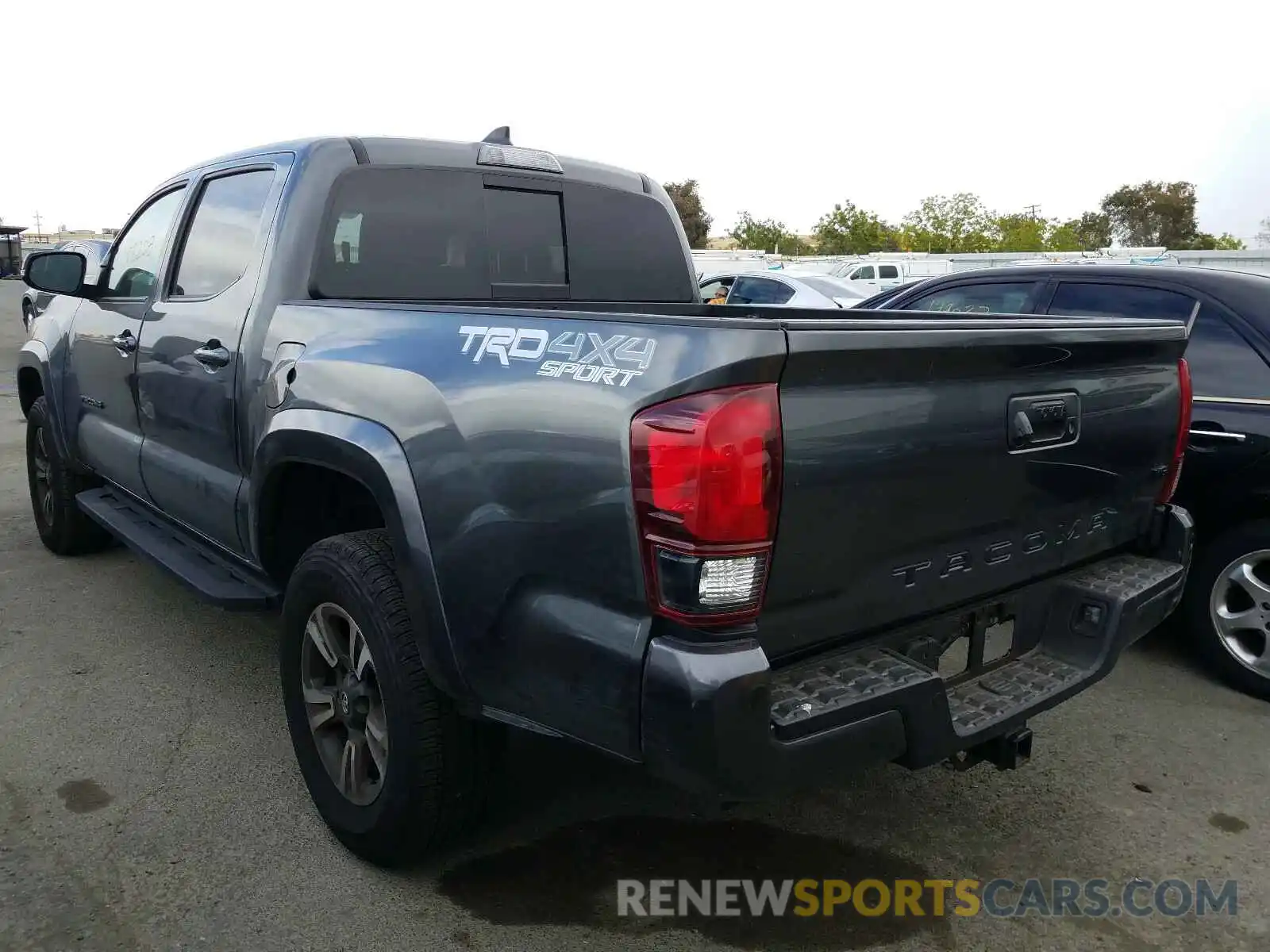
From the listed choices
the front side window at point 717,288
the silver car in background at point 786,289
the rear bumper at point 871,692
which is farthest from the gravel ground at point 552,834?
the front side window at point 717,288

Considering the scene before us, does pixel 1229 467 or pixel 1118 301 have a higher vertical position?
pixel 1118 301

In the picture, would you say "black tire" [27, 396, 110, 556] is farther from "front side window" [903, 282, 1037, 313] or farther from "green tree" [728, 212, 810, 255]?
"green tree" [728, 212, 810, 255]

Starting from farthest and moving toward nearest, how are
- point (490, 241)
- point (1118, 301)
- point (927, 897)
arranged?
point (1118, 301), point (490, 241), point (927, 897)

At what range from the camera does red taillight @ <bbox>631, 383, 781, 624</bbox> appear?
1.97 metres

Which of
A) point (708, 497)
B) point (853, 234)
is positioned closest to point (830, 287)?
point (708, 497)

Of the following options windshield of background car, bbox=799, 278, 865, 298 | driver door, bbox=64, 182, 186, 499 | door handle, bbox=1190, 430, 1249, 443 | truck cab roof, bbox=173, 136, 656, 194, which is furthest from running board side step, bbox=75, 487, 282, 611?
windshield of background car, bbox=799, 278, 865, 298

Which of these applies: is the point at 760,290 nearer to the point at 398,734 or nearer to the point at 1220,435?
the point at 1220,435

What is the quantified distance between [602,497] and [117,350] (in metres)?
3.26

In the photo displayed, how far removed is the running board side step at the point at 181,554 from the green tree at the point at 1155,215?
3025 inches

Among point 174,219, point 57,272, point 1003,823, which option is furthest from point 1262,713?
point 57,272

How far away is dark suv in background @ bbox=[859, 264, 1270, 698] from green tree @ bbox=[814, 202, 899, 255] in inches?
2709

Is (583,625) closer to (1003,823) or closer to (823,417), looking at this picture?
(823,417)

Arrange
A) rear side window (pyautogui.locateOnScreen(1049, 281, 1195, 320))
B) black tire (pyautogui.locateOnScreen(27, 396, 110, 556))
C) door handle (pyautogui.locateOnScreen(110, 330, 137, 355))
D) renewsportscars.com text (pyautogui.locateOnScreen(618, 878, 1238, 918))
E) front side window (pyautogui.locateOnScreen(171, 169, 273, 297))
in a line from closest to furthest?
renewsportscars.com text (pyautogui.locateOnScreen(618, 878, 1238, 918)) → front side window (pyautogui.locateOnScreen(171, 169, 273, 297)) → door handle (pyautogui.locateOnScreen(110, 330, 137, 355)) → rear side window (pyautogui.locateOnScreen(1049, 281, 1195, 320)) → black tire (pyautogui.locateOnScreen(27, 396, 110, 556))

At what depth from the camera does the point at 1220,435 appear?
416 centimetres
